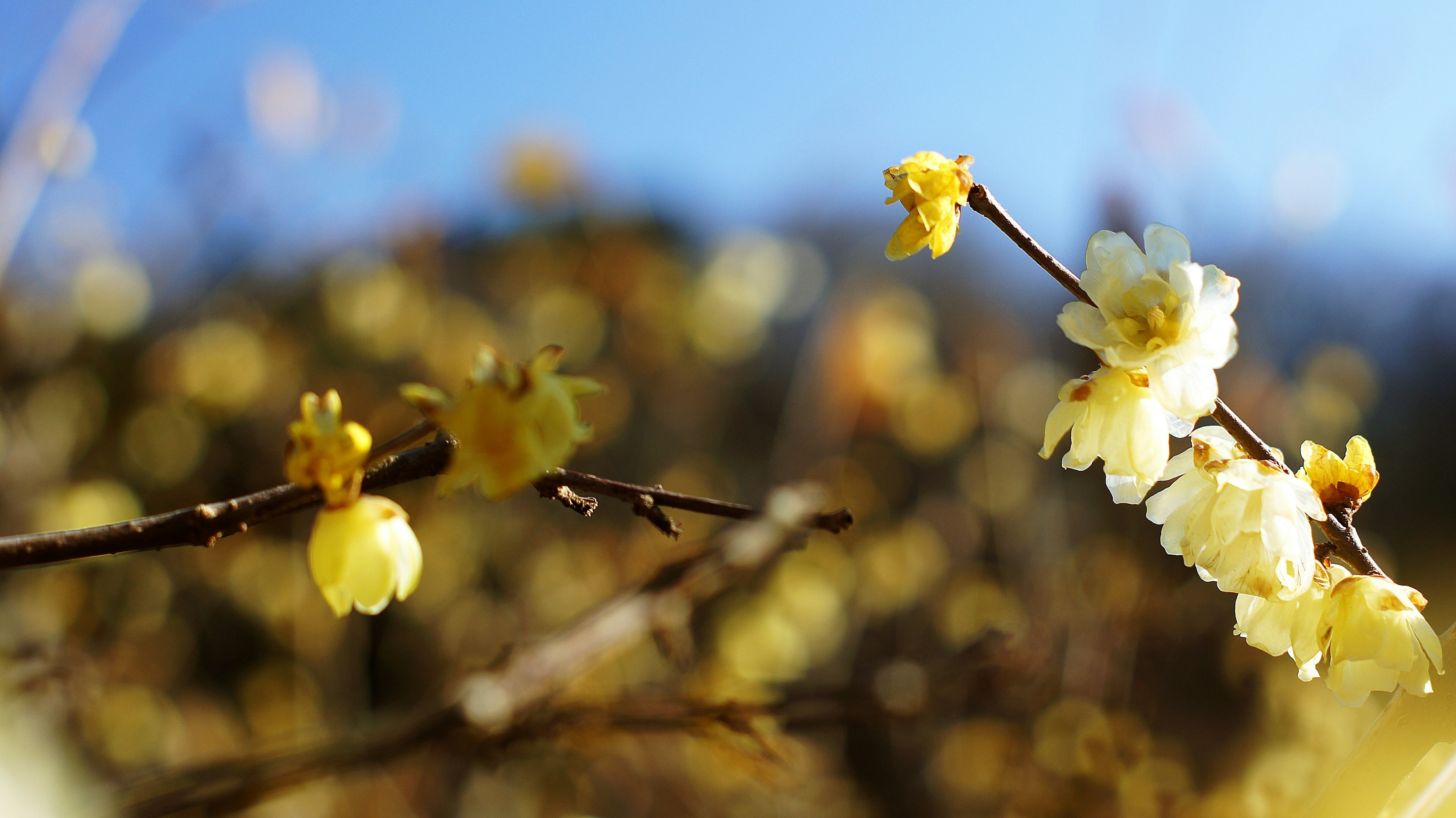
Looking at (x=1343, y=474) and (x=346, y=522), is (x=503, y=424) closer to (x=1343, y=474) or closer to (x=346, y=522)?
(x=346, y=522)

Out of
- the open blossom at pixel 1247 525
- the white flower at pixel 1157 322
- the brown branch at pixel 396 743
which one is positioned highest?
the white flower at pixel 1157 322

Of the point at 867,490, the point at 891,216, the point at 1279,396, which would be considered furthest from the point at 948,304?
the point at 1279,396

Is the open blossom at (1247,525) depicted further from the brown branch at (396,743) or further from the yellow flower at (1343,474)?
the brown branch at (396,743)

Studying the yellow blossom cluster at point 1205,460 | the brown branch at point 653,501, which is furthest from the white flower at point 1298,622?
the brown branch at point 653,501

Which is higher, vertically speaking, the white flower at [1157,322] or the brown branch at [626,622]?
the white flower at [1157,322]

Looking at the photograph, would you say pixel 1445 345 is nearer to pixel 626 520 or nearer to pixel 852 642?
pixel 852 642

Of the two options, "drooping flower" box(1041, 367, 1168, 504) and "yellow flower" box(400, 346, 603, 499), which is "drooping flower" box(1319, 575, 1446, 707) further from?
"yellow flower" box(400, 346, 603, 499)

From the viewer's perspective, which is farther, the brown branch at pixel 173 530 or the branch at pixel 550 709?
the branch at pixel 550 709
